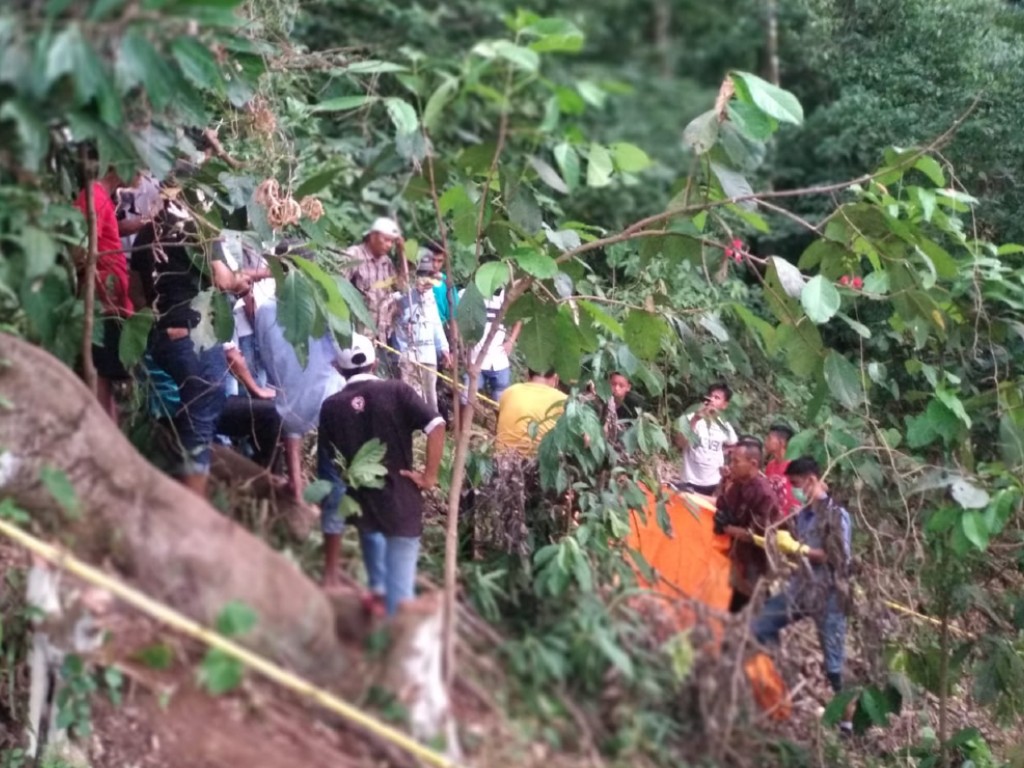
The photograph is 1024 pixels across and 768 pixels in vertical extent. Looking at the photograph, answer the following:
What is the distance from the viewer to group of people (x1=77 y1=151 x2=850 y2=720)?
452 cm

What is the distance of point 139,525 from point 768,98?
2670mm

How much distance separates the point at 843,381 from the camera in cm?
525

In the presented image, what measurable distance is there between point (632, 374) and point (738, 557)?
1458 mm

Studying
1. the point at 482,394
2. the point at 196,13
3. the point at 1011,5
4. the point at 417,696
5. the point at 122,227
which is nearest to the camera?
the point at 417,696

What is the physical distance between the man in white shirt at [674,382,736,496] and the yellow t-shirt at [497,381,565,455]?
0.67m

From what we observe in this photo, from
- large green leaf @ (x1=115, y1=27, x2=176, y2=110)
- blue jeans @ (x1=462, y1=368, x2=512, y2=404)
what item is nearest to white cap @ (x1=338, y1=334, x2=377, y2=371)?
large green leaf @ (x1=115, y1=27, x2=176, y2=110)

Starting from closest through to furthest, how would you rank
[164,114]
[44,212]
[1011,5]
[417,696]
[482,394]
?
[417,696] < [44,212] < [164,114] < [1011,5] < [482,394]

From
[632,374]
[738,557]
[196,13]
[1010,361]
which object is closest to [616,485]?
[632,374]

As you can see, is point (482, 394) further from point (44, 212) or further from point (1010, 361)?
point (44, 212)

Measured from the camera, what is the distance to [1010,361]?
6.12 meters

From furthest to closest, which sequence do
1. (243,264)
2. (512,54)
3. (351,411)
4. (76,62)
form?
(243,264)
(351,411)
(512,54)
(76,62)

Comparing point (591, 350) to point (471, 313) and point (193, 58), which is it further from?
point (193, 58)

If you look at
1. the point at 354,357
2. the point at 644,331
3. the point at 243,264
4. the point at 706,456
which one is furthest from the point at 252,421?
the point at 706,456

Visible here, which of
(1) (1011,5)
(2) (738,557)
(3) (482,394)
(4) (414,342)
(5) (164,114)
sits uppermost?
(5) (164,114)
